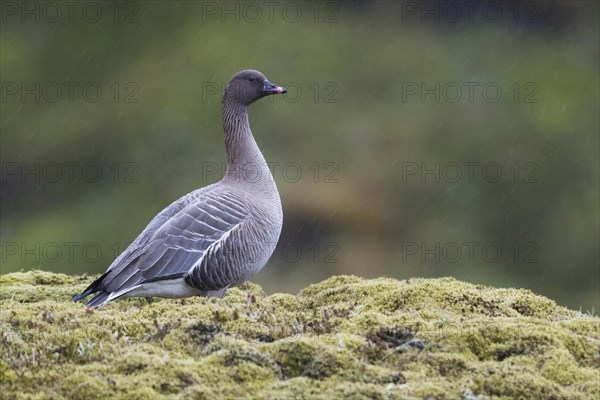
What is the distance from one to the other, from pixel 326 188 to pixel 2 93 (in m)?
16.0

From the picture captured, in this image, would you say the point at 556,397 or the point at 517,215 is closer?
the point at 556,397

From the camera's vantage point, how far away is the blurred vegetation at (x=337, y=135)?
31156 mm

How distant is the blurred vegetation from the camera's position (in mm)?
31156

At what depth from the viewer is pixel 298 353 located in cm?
767

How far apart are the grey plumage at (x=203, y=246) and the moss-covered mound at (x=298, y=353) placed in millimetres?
1491

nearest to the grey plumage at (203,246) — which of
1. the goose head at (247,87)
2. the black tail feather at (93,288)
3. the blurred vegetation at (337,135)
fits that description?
the black tail feather at (93,288)

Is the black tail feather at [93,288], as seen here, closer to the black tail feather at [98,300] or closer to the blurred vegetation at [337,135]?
the black tail feather at [98,300]

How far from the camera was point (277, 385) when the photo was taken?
7.11 m

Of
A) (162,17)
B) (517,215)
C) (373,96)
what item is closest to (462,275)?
(517,215)

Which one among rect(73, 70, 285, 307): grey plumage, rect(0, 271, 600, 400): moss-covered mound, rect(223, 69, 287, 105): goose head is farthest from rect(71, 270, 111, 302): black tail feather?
rect(223, 69, 287, 105): goose head

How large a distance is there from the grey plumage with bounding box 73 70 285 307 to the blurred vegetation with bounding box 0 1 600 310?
14.8m

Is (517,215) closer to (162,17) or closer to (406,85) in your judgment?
(406,85)

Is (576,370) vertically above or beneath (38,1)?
beneath

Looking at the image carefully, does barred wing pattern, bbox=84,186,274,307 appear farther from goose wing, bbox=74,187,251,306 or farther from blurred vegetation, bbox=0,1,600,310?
blurred vegetation, bbox=0,1,600,310
